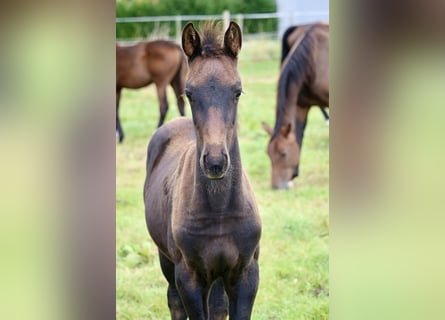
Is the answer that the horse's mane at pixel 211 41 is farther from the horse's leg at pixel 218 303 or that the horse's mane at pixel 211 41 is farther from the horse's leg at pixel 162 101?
the horse's leg at pixel 162 101

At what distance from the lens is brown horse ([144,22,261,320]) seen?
1.58 m

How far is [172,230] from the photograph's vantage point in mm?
1779

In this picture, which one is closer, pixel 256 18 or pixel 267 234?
pixel 267 234

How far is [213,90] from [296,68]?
270 centimetres

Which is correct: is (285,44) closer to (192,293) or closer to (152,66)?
(152,66)

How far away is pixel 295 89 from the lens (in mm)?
4262

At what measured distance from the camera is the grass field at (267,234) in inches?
84.1

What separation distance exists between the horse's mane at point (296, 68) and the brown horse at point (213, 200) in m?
2.44

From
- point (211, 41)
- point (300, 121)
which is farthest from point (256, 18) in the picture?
point (211, 41)

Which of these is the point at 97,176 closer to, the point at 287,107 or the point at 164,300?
the point at 164,300

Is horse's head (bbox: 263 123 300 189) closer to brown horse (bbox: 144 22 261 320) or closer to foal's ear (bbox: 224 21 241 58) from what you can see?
brown horse (bbox: 144 22 261 320)

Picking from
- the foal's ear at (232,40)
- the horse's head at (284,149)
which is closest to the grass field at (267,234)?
the horse's head at (284,149)

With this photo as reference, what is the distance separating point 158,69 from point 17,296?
4.35m

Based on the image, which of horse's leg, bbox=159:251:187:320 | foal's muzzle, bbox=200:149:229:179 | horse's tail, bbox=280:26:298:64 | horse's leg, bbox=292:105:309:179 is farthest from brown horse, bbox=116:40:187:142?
foal's muzzle, bbox=200:149:229:179
